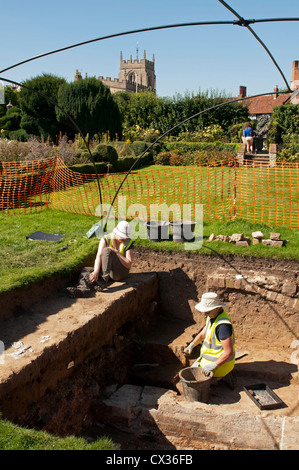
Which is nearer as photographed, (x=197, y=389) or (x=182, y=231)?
(x=197, y=389)

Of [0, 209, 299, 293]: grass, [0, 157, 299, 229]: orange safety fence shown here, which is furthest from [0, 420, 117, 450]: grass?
[0, 157, 299, 229]: orange safety fence

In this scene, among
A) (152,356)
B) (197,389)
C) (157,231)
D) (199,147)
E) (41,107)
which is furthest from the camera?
(41,107)

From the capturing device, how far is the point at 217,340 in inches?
226

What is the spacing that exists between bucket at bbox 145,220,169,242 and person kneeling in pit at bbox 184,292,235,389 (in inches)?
110

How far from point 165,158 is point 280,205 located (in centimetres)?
1077

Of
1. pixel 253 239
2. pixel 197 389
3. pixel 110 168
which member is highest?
pixel 110 168

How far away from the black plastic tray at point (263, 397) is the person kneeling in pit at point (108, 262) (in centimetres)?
269

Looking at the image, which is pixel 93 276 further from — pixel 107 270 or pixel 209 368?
pixel 209 368

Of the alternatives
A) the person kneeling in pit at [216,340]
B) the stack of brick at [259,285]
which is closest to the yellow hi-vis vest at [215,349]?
the person kneeling in pit at [216,340]

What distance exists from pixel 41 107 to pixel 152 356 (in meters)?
23.5

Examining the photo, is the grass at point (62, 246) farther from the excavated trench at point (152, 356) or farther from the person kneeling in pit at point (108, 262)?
the person kneeling in pit at point (108, 262)

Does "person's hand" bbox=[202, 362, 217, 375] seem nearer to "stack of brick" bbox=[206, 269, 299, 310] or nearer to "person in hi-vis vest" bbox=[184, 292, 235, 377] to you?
"person in hi-vis vest" bbox=[184, 292, 235, 377]

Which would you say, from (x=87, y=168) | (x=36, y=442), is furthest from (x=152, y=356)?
(x=87, y=168)

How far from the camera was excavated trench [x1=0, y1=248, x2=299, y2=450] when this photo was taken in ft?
16.1
